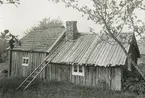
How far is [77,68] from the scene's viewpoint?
18031 mm

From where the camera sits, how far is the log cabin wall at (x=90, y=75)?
16094mm

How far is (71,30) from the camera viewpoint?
70.7ft

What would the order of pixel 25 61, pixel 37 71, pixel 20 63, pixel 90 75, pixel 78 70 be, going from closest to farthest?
pixel 90 75 → pixel 78 70 → pixel 37 71 → pixel 25 61 → pixel 20 63

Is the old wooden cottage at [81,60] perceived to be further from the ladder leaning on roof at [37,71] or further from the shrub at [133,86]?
the shrub at [133,86]

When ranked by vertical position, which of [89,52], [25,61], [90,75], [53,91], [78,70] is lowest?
[53,91]

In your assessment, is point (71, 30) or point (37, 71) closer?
point (37, 71)

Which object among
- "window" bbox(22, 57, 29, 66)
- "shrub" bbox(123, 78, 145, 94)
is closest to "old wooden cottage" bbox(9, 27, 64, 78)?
"window" bbox(22, 57, 29, 66)

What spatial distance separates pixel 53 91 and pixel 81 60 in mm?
4117

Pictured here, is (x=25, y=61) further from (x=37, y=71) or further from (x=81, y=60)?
(x=81, y=60)

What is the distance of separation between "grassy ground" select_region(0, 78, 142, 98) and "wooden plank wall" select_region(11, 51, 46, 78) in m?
3.02

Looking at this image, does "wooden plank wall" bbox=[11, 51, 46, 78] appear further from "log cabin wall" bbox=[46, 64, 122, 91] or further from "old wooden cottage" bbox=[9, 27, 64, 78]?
"log cabin wall" bbox=[46, 64, 122, 91]

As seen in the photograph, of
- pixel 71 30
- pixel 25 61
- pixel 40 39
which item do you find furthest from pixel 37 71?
pixel 71 30

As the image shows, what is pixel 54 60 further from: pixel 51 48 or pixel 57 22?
pixel 57 22

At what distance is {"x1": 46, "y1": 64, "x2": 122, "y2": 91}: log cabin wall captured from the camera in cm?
1609
